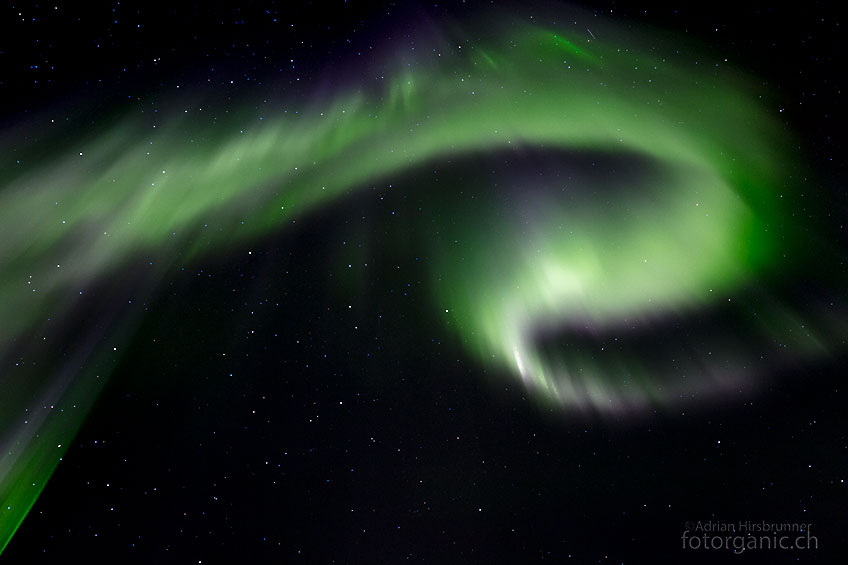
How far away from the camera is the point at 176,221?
651 mm

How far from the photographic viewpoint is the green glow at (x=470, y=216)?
63 cm

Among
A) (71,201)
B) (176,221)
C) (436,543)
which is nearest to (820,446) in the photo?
(436,543)

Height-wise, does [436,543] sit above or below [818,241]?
below

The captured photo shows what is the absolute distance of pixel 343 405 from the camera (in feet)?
2.18

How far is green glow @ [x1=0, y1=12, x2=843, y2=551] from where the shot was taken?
24.7 inches

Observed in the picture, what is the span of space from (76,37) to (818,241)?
841 mm

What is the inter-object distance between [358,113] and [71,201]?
312 millimetres

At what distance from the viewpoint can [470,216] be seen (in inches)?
27.8

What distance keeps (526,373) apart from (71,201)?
20.3 inches

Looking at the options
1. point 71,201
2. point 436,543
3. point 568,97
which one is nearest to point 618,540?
point 436,543

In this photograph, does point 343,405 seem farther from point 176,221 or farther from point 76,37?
point 76,37

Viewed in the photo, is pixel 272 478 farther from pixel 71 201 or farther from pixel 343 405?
pixel 71 201

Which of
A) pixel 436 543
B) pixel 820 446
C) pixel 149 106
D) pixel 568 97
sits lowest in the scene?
pixel 436 543

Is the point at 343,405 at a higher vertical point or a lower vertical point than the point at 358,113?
lower
